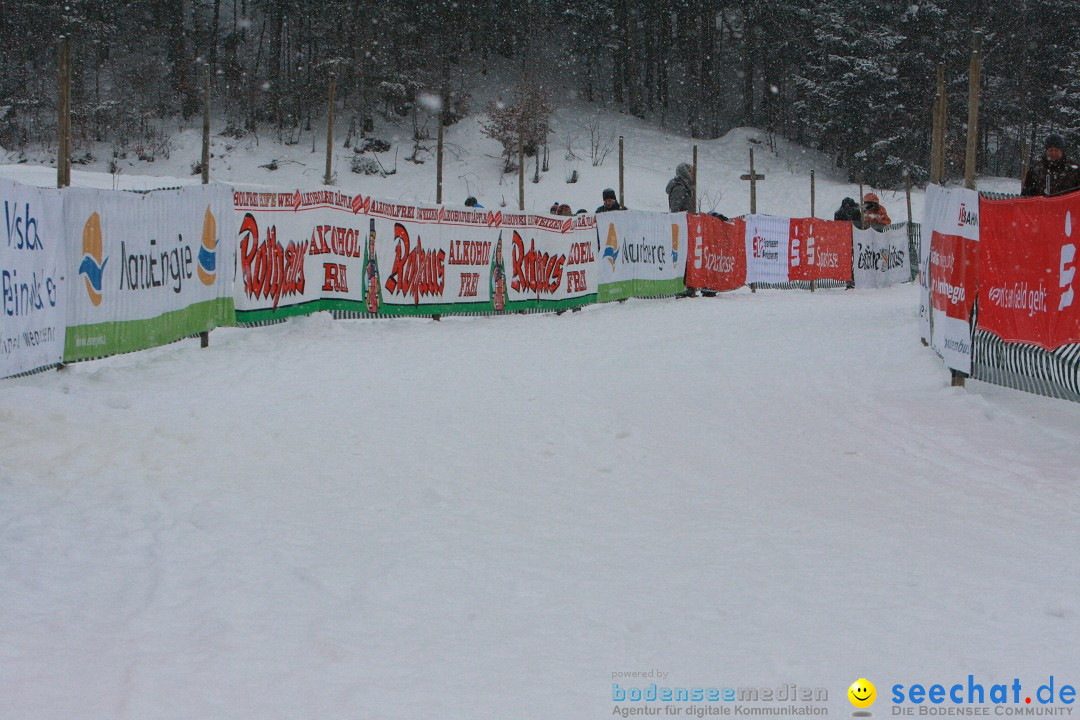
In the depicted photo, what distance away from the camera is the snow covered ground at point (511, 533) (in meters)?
3.33

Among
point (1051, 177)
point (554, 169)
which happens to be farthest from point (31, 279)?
point (554, 169)

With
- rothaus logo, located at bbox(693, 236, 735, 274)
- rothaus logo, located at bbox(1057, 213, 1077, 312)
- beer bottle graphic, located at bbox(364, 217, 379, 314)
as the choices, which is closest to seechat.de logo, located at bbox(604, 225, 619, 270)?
rothaus logo, located at bbox(693, 236, 735, 274)

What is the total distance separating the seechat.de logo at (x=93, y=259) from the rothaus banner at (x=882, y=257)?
19.0 metres

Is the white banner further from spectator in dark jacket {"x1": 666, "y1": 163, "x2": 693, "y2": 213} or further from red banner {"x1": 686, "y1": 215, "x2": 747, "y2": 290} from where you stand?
spectator in dark jacket {"x1": 666, "y1": 163, "x2": 693, "y2": 213}

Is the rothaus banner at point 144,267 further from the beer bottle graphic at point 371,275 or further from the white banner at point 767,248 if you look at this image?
the white banner at point 767,248

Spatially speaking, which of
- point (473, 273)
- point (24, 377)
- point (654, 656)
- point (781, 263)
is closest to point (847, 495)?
point (654, 656)

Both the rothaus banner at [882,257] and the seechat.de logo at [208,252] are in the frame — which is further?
the rothaus banner at [882,257]

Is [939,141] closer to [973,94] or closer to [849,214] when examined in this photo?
[973,94]

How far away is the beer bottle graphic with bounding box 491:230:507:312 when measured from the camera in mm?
16234

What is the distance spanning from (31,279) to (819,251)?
19.0 meters

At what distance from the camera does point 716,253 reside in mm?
21453

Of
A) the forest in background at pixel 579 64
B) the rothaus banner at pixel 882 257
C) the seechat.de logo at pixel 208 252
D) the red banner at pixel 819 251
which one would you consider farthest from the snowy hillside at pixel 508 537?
the forest in background at pixel 579 64

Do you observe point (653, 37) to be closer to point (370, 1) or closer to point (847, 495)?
point (370, 1)

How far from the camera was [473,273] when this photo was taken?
51.9ft
